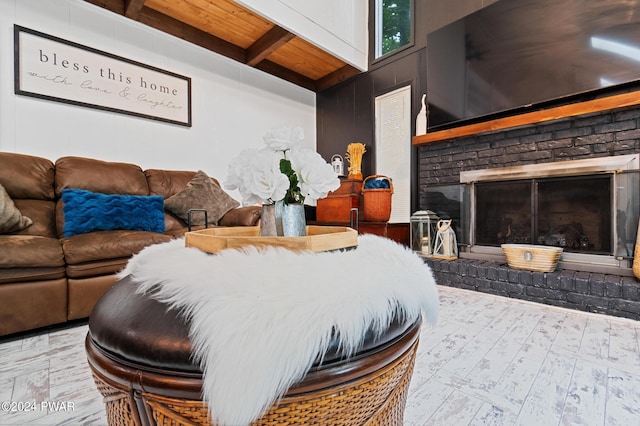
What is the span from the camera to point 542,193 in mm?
2256

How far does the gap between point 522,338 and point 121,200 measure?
2.50 m

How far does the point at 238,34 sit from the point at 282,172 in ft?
9.46

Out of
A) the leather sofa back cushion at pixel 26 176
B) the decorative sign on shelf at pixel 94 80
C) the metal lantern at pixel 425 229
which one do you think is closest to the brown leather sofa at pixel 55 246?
the leather sofa back cushion at pixel 26 176

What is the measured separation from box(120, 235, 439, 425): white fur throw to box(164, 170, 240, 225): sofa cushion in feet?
5.98

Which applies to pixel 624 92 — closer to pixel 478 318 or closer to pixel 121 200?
pixel 478 318

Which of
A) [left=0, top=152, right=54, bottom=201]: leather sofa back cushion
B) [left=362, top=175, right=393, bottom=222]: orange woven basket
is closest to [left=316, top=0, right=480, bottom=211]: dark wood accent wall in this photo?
[left=362, top=175, right=393, bottom=222]: orange woven basket

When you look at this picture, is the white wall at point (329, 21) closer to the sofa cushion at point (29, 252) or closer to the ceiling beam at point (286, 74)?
the ceiling beam at point (286, 74)

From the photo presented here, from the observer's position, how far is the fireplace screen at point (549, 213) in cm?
203

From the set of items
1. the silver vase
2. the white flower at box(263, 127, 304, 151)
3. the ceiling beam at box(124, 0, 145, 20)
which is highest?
the ceiling beam at box(124, 0, 145, 20)

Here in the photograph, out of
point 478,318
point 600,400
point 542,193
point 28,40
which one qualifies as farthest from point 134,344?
point 28,40

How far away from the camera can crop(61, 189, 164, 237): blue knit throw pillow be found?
1.83m

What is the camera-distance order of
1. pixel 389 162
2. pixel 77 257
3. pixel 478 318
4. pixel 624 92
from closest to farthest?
pixel 77 257 < pixel 478 318 < pixel 624 92 < pixel 389 162

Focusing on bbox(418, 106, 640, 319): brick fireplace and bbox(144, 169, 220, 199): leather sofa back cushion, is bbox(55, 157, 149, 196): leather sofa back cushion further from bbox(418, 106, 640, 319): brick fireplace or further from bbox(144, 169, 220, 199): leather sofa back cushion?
bbox(418, 106, 640, 319): brick fireplace

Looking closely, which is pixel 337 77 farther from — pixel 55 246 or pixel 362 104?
pixel 55 246
